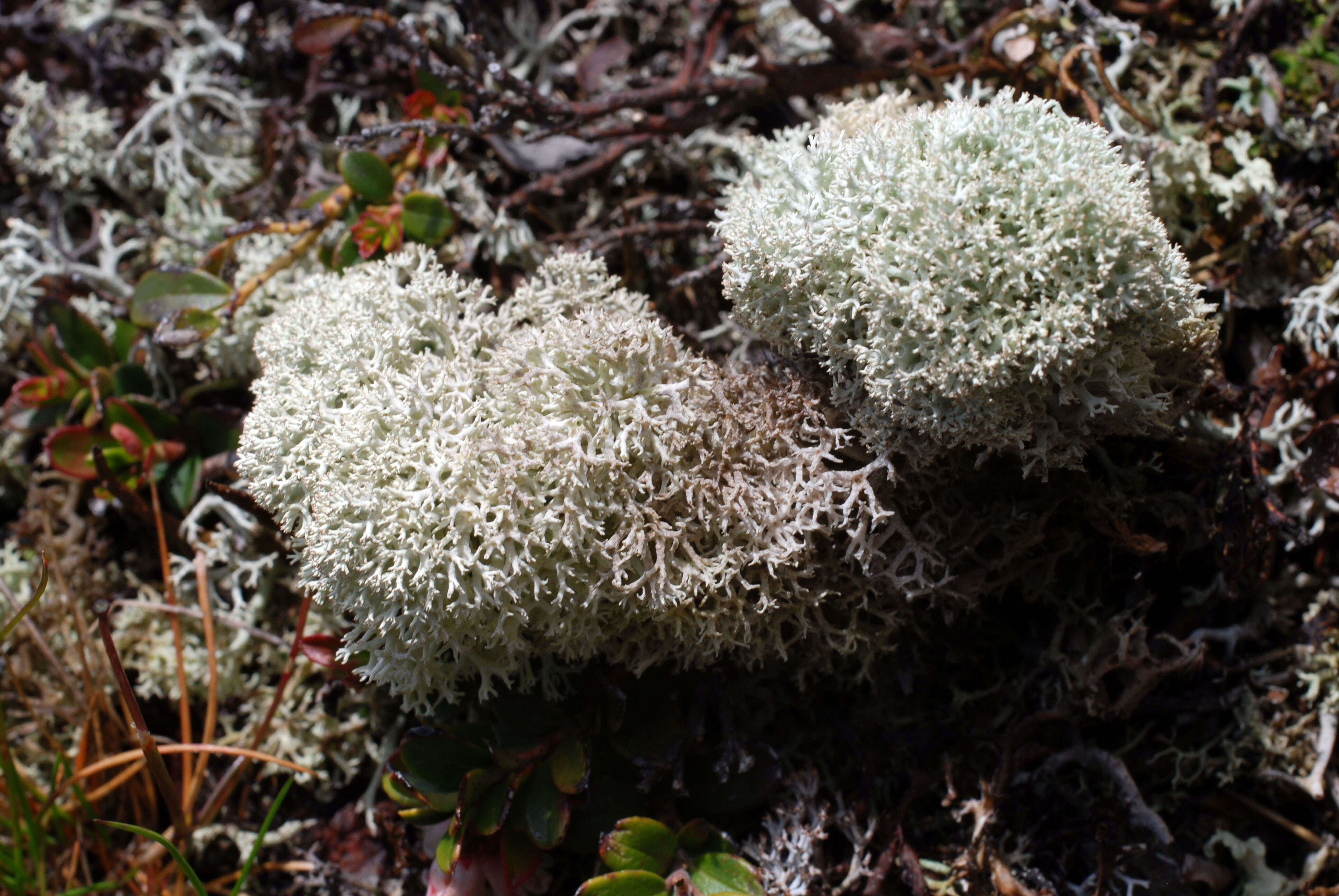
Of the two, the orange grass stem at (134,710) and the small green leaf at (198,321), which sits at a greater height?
the small green leaf at (198,321)

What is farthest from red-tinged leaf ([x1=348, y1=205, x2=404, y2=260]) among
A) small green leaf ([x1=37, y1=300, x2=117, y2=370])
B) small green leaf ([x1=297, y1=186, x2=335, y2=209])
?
small green leaf ([x1=37, y1=300, x2=117, y2=370])

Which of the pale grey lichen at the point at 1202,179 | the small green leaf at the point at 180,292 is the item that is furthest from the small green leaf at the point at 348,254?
the pale grey lichen at the point at 1202,179

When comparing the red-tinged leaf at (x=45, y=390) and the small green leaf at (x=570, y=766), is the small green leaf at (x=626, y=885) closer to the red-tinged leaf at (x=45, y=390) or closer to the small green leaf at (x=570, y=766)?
the small green leaf at (x=570, y=766)

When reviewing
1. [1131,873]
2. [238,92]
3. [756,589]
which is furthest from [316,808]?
[238,92]

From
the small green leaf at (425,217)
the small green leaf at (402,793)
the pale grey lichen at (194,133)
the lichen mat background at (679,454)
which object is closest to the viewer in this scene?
the lichen mat background at (679,454)

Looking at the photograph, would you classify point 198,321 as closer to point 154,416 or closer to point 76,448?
point 154,416

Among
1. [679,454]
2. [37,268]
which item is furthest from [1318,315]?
[37,268]
